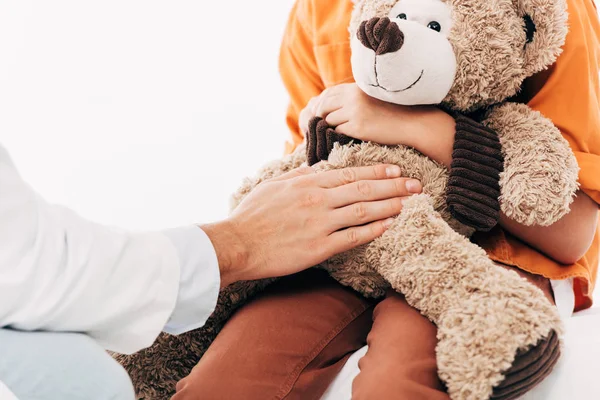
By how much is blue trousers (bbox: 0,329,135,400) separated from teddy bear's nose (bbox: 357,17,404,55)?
49 cm

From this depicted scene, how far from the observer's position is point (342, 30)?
1074mm

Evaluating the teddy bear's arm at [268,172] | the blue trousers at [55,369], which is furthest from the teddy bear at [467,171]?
the blue trousers at [55,369]

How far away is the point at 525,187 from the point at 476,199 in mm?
62

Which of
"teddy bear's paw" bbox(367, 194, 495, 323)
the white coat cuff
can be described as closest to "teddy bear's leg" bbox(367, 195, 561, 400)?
"teddy bear's paw" bbox(367, 194, 495, 323)

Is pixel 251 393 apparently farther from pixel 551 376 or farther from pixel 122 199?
pixel 122 199

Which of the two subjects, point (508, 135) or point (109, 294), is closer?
point (109, 294)

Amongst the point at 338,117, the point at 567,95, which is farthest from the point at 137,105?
the point at 567,95

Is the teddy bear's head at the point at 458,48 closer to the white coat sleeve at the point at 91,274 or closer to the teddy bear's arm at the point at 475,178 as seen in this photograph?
the teddy bear's arm at the point at 475,178

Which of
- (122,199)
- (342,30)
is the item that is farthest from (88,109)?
(342,30)

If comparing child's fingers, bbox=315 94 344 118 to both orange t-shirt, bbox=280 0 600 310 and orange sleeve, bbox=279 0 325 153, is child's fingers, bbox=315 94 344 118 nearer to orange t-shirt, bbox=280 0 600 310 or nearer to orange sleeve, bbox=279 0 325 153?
orange t-shirt, bbox=280 0 600 310

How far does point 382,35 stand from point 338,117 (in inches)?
8.0

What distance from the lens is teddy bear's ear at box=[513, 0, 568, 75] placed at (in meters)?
0.83

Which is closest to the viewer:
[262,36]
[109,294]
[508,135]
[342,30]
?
[109,294]

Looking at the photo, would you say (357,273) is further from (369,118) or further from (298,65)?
(298,65)
